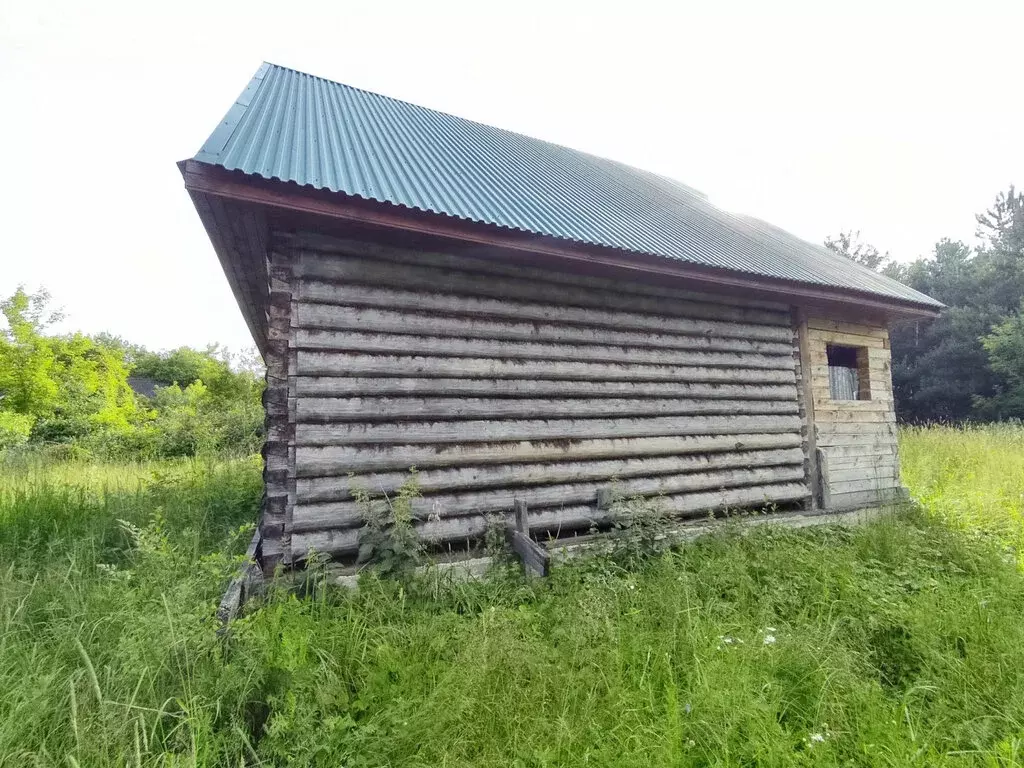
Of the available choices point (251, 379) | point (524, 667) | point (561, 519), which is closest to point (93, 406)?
point (251, 379)

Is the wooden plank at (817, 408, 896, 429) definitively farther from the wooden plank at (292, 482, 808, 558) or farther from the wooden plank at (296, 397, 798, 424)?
the wooden plank at (296, 397, 798, 424)

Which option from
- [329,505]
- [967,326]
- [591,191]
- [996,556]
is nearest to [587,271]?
[591,191]

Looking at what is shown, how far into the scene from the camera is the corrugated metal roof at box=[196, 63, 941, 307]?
4.17 m

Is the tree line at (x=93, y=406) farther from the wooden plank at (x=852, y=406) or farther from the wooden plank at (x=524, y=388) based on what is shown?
the wooden plank at (x=852, y=406)

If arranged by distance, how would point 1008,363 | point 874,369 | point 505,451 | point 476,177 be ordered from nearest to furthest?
point 505,451
point 476,177
point 874,369
point 1008,363

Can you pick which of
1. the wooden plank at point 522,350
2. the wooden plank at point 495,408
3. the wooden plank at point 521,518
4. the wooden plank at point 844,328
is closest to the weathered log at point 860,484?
the wooden plank at point 495,408

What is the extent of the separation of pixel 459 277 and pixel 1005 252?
3426cm

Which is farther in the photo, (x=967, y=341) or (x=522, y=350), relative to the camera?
(x=967, y=341)

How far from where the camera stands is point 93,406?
19.2m

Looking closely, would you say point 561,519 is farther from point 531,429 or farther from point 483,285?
point 483,285

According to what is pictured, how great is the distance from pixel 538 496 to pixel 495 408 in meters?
0.94

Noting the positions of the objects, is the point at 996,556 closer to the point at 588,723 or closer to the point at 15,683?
the point at 588,723

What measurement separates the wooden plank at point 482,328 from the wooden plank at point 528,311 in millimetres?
40

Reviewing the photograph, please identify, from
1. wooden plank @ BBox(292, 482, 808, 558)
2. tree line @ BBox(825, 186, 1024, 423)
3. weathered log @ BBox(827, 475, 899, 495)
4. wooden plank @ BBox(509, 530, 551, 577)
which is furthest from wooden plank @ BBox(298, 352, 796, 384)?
tree line @ BBox(825, 186, 1024, 423)
